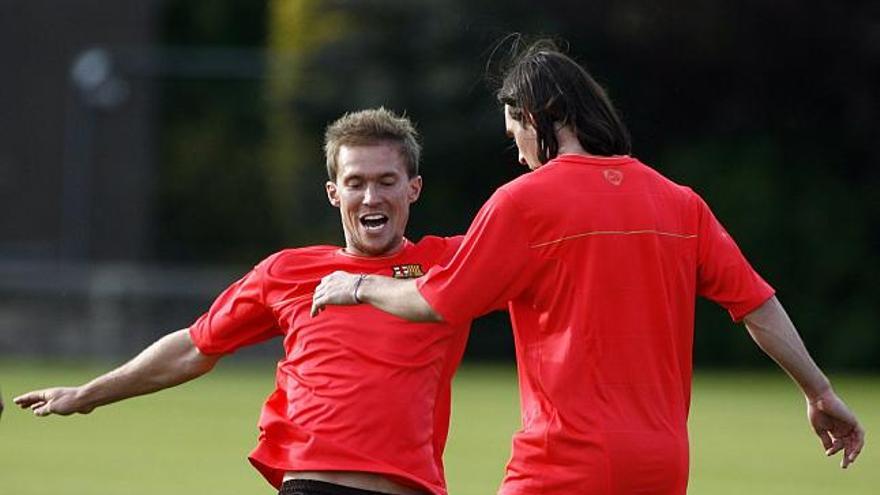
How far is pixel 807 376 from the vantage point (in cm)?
547

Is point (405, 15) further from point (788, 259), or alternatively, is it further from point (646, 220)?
point (646, 220)

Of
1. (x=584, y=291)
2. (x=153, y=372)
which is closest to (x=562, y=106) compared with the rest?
(x=584, y=291)

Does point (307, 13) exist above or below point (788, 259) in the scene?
above

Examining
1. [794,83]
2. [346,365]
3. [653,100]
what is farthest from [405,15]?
[346,365]

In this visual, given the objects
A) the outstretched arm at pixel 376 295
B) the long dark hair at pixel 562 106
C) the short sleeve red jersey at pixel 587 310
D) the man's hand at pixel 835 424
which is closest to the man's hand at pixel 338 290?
the outstretched arm at pixel 376 295

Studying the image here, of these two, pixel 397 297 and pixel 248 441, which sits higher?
pixel 397 297

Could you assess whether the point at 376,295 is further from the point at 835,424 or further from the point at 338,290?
the point at 835,424

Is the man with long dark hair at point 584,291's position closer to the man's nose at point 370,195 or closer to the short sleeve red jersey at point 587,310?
the short sleeve red jersey at point 587,310

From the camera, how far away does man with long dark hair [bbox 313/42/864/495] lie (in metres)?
5.07

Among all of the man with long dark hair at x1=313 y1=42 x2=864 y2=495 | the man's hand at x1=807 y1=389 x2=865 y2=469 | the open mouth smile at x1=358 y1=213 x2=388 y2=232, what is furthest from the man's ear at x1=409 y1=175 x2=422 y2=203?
the man's hand at x1=807 y1=389 x2=865 y2=469

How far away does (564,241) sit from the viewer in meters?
5.08

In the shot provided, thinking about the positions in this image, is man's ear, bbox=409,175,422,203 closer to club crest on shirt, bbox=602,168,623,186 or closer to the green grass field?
club crest on shirt, bbox=602,168,623,186

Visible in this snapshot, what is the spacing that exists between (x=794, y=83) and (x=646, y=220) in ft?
66.6

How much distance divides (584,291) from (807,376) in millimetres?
799
